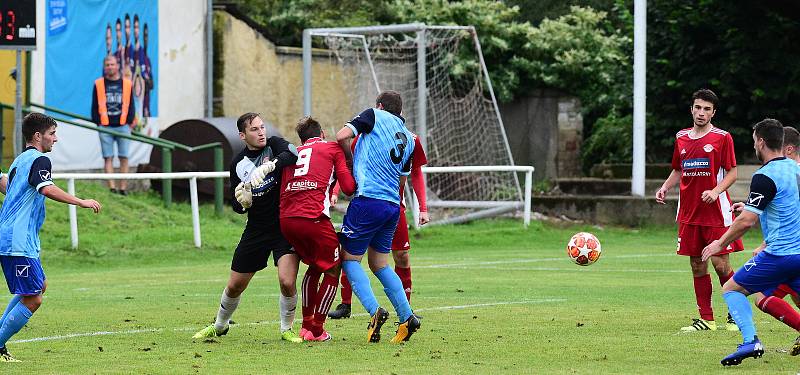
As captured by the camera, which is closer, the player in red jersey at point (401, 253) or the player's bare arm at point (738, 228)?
the player's bare arm at point (738, 228)

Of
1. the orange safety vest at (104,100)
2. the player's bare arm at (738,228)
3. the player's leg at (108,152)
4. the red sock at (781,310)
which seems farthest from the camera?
the orange safety vest at (104,100)

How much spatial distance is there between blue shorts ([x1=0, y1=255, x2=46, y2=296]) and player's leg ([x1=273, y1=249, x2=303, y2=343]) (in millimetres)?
1811

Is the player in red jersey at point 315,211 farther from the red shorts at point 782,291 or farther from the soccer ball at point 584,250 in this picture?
the soccer ball at point 584,250

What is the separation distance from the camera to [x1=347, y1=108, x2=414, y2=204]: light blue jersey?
10.0 m

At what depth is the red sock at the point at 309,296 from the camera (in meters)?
10.2

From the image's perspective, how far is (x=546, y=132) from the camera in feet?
108

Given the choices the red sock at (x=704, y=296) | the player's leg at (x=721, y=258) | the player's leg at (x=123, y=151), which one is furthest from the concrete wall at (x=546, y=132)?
the red sock at (x=704, y=296)

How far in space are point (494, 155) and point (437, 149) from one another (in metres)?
1.94

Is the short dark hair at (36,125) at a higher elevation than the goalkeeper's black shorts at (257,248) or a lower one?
higher

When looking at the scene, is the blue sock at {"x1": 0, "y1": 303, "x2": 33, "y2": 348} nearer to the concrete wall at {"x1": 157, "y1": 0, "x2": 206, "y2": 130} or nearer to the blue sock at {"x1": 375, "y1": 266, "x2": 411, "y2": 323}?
the blue sock at {"x1": 375, "y1": 266, "x2": 411, "y2": 323}

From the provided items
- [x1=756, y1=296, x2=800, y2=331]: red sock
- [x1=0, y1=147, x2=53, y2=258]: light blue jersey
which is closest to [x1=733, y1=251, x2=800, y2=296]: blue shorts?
[x1=756, y1=296, x2=800, y2=331]: red sock

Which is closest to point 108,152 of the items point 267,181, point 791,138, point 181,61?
point 181,61

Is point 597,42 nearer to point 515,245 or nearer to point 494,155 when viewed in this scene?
point 494,155

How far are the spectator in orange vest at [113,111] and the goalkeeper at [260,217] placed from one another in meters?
14.0
